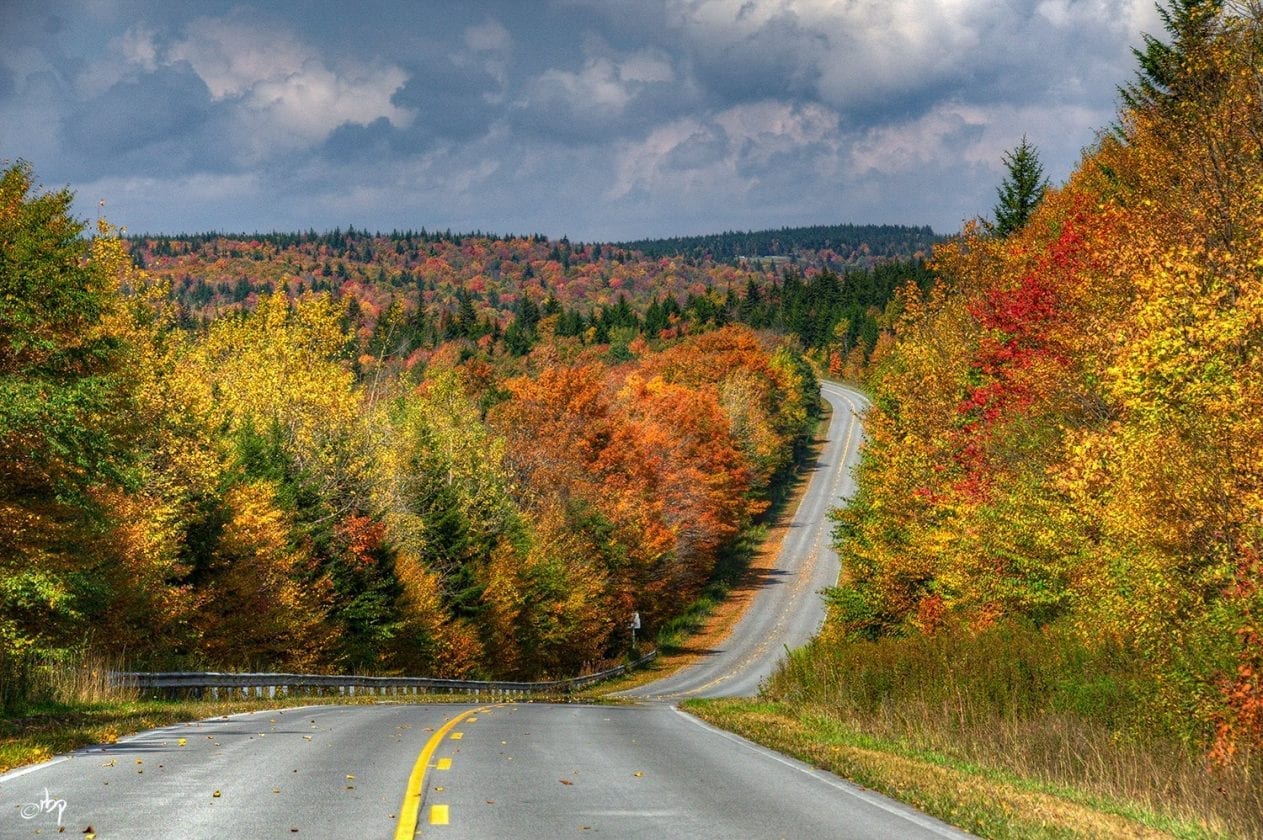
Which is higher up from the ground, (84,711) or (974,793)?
(974,793)

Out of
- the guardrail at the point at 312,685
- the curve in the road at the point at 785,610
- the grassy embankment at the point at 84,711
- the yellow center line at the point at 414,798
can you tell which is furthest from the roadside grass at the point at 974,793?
the curve in the road at the point at 785,610

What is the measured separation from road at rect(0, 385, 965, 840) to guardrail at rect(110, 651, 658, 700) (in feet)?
15.0

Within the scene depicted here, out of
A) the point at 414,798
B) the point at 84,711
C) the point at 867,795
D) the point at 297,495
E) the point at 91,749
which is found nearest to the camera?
the point at 414,798

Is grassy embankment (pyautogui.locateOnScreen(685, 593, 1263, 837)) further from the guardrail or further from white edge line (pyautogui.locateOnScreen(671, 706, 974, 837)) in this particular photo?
the guardrail

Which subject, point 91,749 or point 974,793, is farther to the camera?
point 91,749

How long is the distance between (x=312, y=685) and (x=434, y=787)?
2286 cm

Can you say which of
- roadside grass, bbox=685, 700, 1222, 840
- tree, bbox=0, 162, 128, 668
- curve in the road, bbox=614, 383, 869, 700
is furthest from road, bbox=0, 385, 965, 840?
curve in the road, bbox=614, 383, 869, 700

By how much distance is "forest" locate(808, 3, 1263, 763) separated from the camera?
18141mm

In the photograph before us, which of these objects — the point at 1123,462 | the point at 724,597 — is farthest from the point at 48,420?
the point at 724,597

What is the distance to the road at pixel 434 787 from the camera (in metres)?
9.55

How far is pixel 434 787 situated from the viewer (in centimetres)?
1183

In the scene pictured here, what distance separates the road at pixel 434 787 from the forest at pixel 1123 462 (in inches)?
261

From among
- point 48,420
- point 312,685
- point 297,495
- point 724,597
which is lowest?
point 724,597

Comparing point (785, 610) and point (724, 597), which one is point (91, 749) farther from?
point (724, 597)
